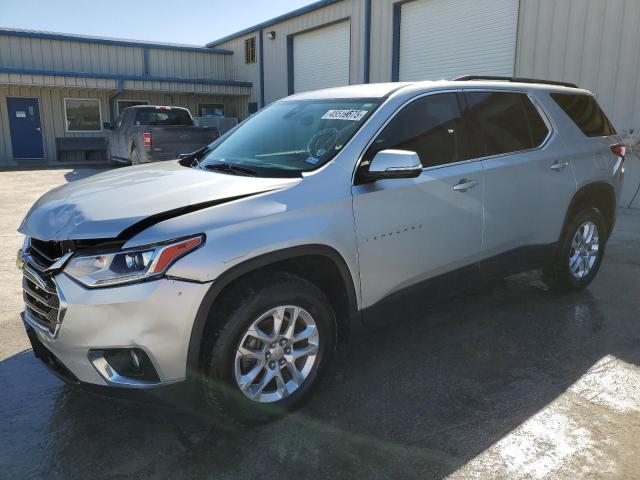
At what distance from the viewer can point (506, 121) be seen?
399 cm

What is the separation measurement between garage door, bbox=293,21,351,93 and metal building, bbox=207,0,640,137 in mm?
31

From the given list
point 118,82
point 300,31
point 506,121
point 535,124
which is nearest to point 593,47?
point 535,124

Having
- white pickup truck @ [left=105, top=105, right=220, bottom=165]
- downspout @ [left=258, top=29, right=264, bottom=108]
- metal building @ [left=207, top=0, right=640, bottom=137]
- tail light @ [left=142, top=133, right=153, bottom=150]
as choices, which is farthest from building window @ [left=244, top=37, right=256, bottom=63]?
tail light @ [left=142, top=133, right=153, bottom=150]

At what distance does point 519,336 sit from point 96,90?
20.7m

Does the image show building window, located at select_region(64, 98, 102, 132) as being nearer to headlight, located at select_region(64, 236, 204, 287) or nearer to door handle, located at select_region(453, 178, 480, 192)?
door handle, located at select_region(453, 178, 480, 192)

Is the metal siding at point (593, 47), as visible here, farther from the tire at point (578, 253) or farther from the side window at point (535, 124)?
the side window at point (535, 124)

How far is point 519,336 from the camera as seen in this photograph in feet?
13.0

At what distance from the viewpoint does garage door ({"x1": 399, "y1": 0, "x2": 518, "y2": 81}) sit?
11.2m

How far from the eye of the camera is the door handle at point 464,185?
11.4 ft

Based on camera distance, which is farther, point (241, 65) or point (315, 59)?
point (241, 65)

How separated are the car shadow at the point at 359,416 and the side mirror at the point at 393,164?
940mm

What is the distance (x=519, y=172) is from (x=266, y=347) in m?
2.37

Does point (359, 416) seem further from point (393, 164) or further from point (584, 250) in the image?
point (584, 250)

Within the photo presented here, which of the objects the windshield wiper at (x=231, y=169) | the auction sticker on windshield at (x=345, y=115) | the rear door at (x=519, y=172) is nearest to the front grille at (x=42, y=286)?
the windshield wiper at (x=231, y=169)
